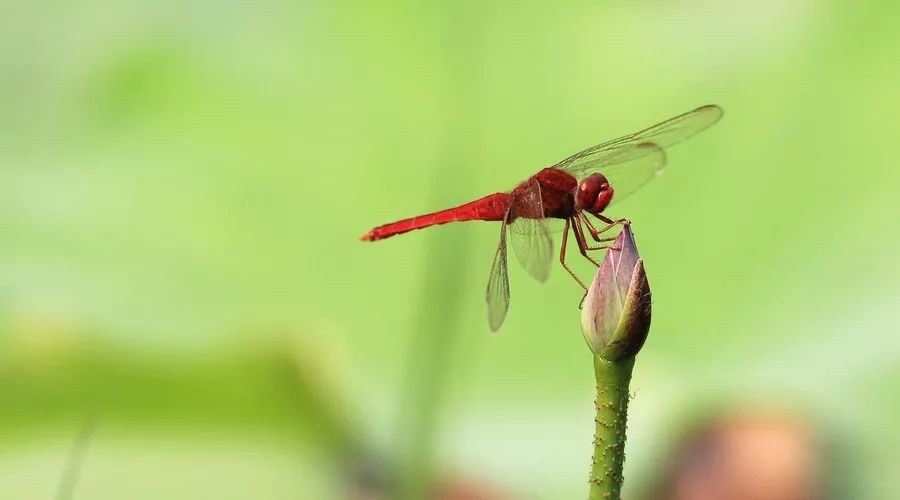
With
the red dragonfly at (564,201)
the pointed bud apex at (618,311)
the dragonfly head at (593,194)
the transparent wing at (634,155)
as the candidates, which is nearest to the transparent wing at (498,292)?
the red dragonfly at (564,201)

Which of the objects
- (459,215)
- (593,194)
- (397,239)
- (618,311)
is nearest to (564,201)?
(593,194)

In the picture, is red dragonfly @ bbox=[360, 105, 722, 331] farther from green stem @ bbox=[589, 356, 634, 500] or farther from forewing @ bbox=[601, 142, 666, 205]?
green stem @ bbox=[589, 356, 634, 500]

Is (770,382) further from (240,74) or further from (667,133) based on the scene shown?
(240,74)

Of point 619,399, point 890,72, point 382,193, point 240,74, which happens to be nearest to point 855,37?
point 890,72

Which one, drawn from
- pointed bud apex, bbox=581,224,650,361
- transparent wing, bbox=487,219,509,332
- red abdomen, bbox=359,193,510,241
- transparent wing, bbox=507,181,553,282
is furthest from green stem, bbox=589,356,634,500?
red abdomen, bbox=359,193,510,241

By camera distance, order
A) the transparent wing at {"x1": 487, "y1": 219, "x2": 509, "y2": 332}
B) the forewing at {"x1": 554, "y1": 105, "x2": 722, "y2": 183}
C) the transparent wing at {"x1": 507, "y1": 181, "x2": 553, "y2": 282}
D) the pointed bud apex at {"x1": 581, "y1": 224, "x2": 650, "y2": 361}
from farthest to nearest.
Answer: the forewing at {"x1": 554, "y1": 105, "x2": 722, "y2": 183}
the transparent wing at {"x1": 507, "y1": 181, "x2": 553, "y2": 282}
the transparent wing at {"x1": 487, "y1": 219, "x2": 509, "y2": 332}
the pointed bud apex at {"x1": 581, "y1": 224, "x2": 650, "y2": 361}

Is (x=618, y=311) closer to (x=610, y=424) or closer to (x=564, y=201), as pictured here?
(x=610, y=424)

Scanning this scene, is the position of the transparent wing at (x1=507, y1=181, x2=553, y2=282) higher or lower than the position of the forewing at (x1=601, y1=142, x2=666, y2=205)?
lower
